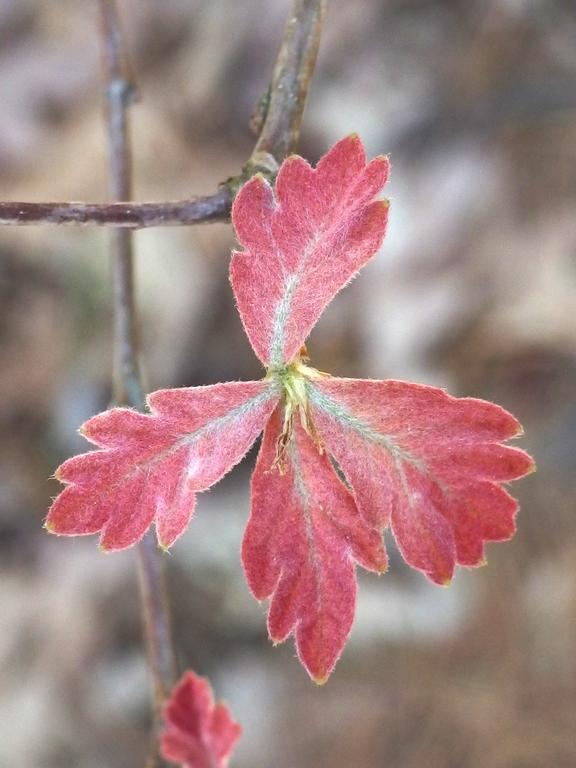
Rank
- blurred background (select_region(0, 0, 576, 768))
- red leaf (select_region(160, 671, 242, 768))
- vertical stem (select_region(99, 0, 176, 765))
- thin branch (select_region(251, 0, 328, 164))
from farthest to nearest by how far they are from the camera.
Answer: blurred background (select_region(0, 0, 576, 768)), vertical stem (select_region(99, 0, 176, 765)), red leaf (select_region(160, 671, 242, 768)), thin branch (select_region(251, 0, 328, 164))

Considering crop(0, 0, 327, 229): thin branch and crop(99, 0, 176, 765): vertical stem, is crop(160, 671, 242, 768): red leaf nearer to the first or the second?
crop(99, 0, 176, 765): vertical stem

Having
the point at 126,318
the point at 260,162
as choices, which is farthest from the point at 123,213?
the point at 126,318

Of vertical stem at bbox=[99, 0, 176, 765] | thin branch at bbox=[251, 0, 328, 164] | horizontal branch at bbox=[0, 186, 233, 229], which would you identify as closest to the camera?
horizontal branch at bbox=[0, 186, 233, 229]

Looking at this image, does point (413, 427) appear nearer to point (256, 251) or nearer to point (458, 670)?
point (256, 251)

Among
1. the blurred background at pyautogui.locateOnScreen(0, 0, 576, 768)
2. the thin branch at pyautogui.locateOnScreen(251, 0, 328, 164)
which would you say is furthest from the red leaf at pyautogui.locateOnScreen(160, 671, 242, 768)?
the blurred background at pyautogui.locateOnScreen(0, 0, 576, 768)

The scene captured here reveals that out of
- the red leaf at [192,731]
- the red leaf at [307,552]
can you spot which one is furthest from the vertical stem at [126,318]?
the red leaf at [307,552]

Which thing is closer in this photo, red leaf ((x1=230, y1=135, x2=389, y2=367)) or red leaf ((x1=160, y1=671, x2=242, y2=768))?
red leaf ((x1=230, y1=135, x2=389, y2=367))
